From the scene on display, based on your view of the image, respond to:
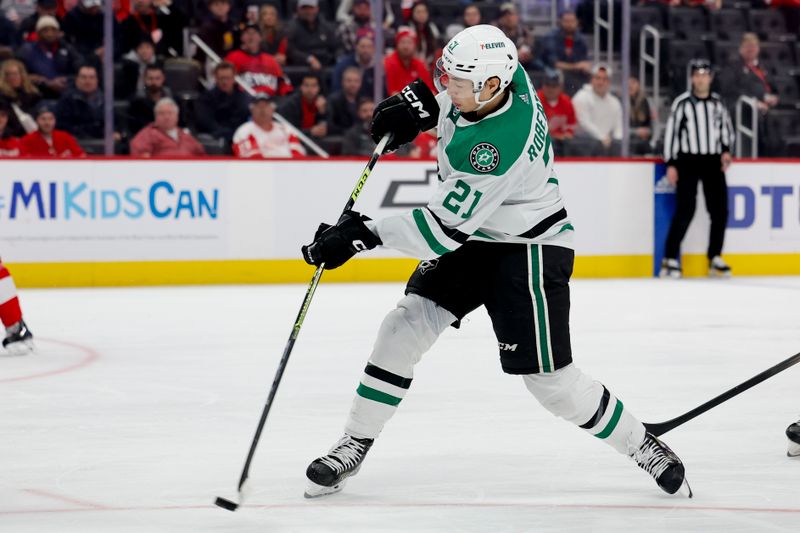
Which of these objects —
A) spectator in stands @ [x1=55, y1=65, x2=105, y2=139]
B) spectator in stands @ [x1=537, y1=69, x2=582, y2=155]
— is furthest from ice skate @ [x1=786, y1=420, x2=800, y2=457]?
spectator in stands @ [x1=55, y1=65, x2=105, y2=139]

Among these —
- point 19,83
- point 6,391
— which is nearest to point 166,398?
point 6,391

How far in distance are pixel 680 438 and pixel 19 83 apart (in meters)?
6.32

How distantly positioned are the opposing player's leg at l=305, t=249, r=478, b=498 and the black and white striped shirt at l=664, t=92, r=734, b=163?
6.68 m

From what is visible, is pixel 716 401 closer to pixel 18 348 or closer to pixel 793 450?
pixel 793 450

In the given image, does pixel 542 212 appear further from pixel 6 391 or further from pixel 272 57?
pixel 272 57

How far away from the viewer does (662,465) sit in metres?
3.21

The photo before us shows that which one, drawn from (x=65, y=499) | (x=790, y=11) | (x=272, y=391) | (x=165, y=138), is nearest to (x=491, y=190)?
(x=272, y=391)

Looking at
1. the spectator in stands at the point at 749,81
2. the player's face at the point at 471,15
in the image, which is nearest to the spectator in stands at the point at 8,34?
the player's face at the point at 471,15

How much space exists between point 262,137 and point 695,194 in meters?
3.15

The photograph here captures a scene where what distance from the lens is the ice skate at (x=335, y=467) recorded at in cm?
321

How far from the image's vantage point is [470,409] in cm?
446

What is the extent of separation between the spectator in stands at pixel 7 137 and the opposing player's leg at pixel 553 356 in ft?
20.5

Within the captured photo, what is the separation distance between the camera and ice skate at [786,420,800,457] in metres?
3.66

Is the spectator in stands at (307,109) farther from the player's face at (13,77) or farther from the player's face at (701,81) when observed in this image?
the player's face at (701,81)
